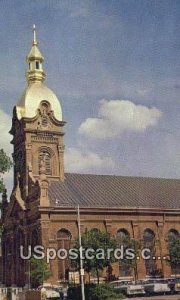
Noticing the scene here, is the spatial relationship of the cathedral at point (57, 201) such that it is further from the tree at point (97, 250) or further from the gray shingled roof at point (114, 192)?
the tree at point (97, 250)

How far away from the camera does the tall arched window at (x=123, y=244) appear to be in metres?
65.3

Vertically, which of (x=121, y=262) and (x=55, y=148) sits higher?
(x=55, y=148)

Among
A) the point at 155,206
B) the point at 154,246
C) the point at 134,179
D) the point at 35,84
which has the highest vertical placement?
the point at 35,84

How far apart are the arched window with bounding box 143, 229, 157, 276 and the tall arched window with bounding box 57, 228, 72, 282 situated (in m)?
11.7

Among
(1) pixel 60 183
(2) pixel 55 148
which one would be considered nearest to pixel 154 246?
(1) pixel 60 183

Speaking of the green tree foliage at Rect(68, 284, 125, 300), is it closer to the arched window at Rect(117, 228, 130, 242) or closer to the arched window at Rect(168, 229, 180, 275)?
the arched window at Rect(168, 229, 180, 275)

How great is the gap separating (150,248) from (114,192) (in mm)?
9798

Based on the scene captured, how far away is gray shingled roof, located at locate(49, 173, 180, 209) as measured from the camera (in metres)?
69.6

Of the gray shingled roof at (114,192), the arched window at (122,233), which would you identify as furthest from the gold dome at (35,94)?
the arched window at (122,233)

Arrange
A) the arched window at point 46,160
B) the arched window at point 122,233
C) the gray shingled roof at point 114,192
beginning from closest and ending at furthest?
the gray shingled roof at point 114,192, the arched window at point 122,233, the arched window at point 46,160

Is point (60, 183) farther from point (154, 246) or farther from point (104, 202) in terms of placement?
point (154, 246)

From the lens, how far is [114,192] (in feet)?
243

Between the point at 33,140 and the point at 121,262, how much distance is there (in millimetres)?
22689

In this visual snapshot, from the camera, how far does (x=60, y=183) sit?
72812 mm
